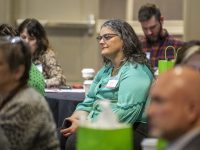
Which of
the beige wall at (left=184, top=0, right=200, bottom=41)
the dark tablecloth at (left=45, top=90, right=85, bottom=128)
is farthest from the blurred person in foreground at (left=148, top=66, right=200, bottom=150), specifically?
the beige wall at (left=184, top=0, right=200, bottom=41)

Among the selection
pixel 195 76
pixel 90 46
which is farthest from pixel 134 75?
pixel 90 46

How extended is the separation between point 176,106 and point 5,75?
867 mm

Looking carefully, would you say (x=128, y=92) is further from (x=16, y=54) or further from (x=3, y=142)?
(x=3, y=142)

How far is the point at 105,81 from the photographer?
10.1 ft

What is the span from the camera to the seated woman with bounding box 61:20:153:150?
280 cm

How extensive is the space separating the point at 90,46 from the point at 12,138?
4.03m

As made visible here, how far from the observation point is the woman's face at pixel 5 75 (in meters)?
1.86

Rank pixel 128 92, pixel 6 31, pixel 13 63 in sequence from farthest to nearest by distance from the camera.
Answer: pixel 6 31, pixel 128 92, pixel 13 63

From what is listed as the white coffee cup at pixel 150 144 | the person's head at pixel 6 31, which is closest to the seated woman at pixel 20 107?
the white coffee cup at pixel 150 144

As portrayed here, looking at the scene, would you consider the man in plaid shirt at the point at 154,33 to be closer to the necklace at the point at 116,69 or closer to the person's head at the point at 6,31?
the person's head at the point at 6,31

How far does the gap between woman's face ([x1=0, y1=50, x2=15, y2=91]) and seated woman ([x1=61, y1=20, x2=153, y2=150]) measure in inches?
39.4

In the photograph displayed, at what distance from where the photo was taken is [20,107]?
183 centimetres

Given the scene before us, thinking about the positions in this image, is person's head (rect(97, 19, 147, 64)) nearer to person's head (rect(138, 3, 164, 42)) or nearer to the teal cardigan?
the teal cardigan

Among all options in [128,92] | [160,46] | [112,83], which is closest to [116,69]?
[112,83]
